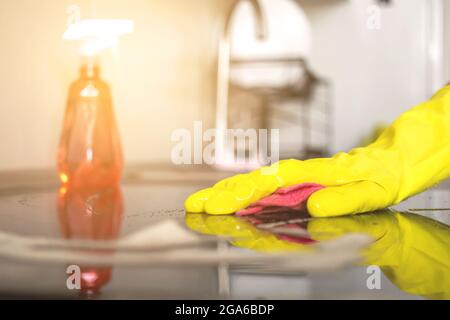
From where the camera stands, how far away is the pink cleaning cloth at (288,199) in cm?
75

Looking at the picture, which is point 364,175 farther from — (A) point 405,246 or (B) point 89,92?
(B) point 89,92

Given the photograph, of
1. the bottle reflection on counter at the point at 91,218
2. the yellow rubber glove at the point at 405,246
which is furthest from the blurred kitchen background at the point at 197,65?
the yellow rubber glove at the point at 405,246

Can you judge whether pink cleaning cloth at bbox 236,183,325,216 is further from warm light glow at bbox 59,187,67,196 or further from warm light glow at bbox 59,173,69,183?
warm light glow at bbox 59,173,69,183

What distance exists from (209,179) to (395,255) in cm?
98

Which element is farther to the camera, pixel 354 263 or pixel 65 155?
pixel 65 155

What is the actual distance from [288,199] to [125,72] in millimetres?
1443

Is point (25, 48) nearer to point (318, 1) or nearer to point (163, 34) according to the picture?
point (163, 34)

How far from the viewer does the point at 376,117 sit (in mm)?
2695

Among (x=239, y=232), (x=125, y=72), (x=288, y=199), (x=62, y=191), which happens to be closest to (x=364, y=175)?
(x=288, y=199)

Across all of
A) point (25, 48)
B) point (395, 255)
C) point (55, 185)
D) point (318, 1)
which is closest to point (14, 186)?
point (55, 185)

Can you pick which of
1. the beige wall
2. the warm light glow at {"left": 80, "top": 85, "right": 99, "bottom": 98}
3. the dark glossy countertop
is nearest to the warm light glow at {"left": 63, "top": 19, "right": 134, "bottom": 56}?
the beige wall

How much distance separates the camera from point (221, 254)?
506 mm

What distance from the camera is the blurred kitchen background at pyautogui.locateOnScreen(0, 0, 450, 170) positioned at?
1604 mm

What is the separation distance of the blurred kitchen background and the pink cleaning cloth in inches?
38.0
